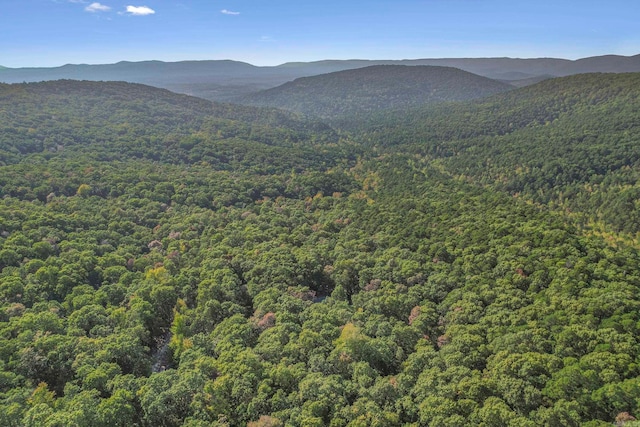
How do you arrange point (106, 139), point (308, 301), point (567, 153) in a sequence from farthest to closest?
point (106, 139)
point (567, 153)
point (308, 301)

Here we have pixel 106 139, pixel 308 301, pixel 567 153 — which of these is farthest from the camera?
pixel 106 139

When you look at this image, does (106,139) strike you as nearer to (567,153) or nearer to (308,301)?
(308,301)

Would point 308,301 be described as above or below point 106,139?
below

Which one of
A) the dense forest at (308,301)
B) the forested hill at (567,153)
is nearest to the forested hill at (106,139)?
the dense forest at (308,301)

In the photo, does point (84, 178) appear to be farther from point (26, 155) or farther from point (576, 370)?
point (576, 370)

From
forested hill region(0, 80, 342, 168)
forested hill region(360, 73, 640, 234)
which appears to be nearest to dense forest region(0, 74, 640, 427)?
forested hill region(360, 73, 640, 234)

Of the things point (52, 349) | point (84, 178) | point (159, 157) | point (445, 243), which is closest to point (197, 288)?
point (52, 349)

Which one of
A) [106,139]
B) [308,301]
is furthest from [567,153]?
[106,139]
